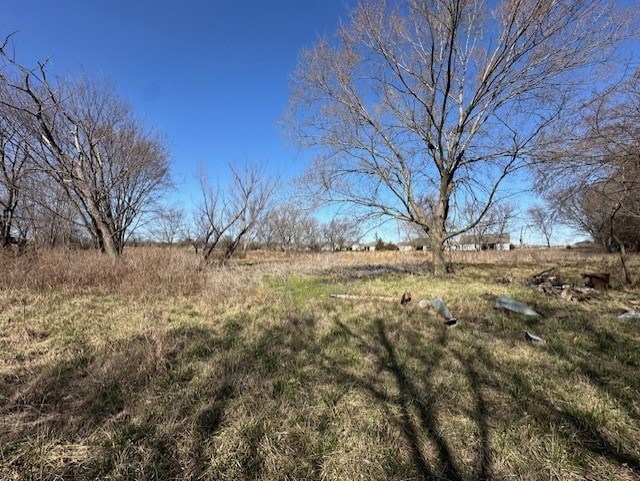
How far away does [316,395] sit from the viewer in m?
2.76

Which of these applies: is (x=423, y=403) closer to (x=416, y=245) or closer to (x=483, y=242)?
(x=483, y=242)

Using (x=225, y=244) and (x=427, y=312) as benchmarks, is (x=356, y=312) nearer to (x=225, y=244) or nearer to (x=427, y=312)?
(x=427, y=312)

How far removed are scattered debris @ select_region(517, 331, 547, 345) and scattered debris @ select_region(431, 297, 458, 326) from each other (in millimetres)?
921

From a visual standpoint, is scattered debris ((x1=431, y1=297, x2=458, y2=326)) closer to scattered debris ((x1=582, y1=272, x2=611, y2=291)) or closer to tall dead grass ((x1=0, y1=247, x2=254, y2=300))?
tall dead grass ((x1=0, y1=247, x2=254, y2=300))

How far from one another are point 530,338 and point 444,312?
4.60 ft

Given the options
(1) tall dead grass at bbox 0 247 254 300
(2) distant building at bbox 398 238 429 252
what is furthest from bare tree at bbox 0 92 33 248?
(2) distant building at bbox 398 238 429 252

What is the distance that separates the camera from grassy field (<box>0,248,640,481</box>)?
76.8 inches

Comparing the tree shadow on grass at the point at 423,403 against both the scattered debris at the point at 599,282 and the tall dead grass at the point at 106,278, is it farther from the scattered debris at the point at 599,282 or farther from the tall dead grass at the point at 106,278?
the scattered debris at the point at 599,282

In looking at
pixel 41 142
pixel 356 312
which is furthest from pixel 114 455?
pixel 41 142

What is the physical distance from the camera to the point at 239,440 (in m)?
2.14

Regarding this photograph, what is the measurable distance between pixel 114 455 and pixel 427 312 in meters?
4.83

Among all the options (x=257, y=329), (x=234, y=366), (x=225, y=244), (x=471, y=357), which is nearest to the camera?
(x=234, y=366)

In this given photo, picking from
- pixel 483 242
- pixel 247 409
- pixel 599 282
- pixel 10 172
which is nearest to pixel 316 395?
pixel 247 409

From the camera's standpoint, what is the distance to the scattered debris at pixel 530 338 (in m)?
4.07
